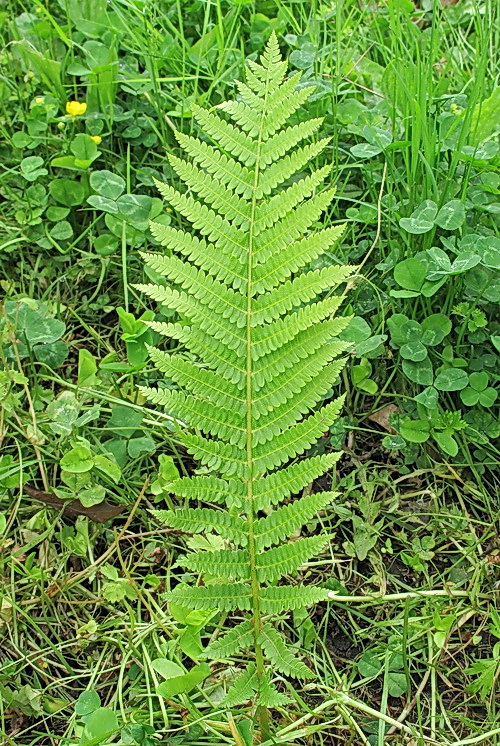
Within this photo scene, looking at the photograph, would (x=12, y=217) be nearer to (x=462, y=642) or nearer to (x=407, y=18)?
(x=407, y=18)

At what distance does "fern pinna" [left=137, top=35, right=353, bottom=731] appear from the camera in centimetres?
172

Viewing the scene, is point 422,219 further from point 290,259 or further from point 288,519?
point 288,519

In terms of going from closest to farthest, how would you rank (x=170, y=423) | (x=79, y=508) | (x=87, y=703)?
(x=87, y=703), (x=79, y=508), (x=170, y=423)

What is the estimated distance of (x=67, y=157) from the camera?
2.83m

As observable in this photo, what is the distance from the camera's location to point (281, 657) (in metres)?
1.73

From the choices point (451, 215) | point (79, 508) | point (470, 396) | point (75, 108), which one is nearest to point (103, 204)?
point (75, 108)

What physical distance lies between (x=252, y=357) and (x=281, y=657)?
67 cm

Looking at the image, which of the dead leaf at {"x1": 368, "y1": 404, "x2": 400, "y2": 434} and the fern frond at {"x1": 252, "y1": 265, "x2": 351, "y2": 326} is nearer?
the fern frond at {"x1": 252, "y1": 265, "x2": 351, "y2": 326}

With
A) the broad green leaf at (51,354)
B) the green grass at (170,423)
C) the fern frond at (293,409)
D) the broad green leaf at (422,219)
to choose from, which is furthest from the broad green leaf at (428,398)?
the broad green leaf at (51,354)

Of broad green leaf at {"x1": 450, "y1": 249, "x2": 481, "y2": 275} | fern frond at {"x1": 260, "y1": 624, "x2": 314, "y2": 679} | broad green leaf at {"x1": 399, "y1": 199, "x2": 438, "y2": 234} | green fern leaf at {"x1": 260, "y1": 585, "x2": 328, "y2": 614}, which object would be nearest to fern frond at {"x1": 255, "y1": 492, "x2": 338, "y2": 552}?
green fern leaf at {"x1": 260, "y1": 585, "x2": 328, "y2": 614}

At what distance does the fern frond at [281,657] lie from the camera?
1.70 metres

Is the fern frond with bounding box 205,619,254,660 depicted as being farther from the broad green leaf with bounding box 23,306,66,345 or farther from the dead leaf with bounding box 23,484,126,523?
the broad green leaf with bounding box 23,306,66,345

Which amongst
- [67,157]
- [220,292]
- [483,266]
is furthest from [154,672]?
[67,157]

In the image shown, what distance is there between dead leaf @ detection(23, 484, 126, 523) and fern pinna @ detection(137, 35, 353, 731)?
25.9 inches
